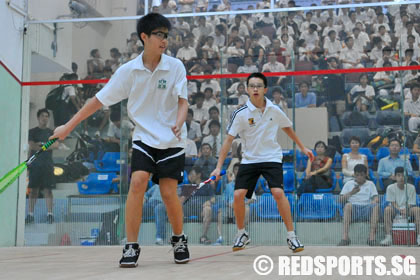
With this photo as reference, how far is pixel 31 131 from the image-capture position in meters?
5.85

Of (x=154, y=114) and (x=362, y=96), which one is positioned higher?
(x=362, y=96)

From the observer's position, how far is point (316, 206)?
5.32m

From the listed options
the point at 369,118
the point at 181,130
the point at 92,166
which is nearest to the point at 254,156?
the point at 181,130

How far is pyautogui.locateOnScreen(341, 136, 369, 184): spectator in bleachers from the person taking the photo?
5305mm

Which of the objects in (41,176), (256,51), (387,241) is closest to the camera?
(387,241)

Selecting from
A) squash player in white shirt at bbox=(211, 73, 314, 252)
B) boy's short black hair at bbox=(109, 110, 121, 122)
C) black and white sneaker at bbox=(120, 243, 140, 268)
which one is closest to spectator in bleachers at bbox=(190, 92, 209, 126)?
boy's short black hair at bbox=(109, 110, 121, 122)

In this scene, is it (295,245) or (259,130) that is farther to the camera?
(259,130)

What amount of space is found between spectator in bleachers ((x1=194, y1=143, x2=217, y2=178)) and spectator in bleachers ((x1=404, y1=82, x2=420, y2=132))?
66.5 inches

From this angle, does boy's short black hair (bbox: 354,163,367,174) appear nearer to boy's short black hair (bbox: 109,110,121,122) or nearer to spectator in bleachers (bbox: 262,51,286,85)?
spectator in bleachers (bbox: 262,51,286,85)

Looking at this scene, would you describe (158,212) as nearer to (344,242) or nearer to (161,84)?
(344,242)

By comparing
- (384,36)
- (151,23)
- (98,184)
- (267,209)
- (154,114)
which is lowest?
(267,209)

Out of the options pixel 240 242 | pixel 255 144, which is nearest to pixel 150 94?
pixel 255 144

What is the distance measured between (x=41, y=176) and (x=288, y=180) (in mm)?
2273

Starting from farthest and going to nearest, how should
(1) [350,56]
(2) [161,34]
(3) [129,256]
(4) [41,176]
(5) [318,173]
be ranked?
(4) [41,176], (1) [350,56], (5) [318,173], (2) [161,34], (3) [129,256]
